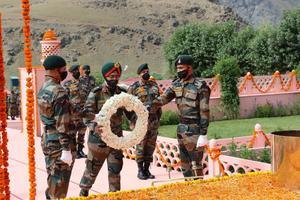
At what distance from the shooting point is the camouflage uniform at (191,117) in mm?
7117

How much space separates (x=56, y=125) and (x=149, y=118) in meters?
3.33

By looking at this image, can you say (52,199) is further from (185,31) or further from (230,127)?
(185,31)

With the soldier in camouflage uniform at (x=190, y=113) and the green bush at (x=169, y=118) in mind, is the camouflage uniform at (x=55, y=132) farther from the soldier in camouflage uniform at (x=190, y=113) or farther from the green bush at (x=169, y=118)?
the green bush at (x=169, y=118)

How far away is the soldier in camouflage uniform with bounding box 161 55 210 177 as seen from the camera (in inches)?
280

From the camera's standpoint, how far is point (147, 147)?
9.48 meters

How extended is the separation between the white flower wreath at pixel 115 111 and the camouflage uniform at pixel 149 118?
7.54ft

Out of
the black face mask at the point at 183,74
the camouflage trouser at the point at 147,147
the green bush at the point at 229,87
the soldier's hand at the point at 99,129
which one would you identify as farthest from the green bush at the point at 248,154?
the green bush at the point at 229,87

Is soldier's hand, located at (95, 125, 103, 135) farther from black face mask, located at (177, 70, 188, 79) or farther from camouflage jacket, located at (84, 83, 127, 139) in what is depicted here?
black face mask, located at (177, 70, 188, 79)

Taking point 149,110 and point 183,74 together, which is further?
point 149,110

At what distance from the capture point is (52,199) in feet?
19.8

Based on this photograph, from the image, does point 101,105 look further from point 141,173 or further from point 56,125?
point 141,173

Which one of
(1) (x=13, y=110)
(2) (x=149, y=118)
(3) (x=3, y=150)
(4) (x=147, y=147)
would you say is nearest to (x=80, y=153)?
(4) (x=147, y=147)

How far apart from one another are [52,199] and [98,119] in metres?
0.98

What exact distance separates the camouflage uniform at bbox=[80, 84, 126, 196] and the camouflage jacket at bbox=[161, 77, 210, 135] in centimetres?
94
